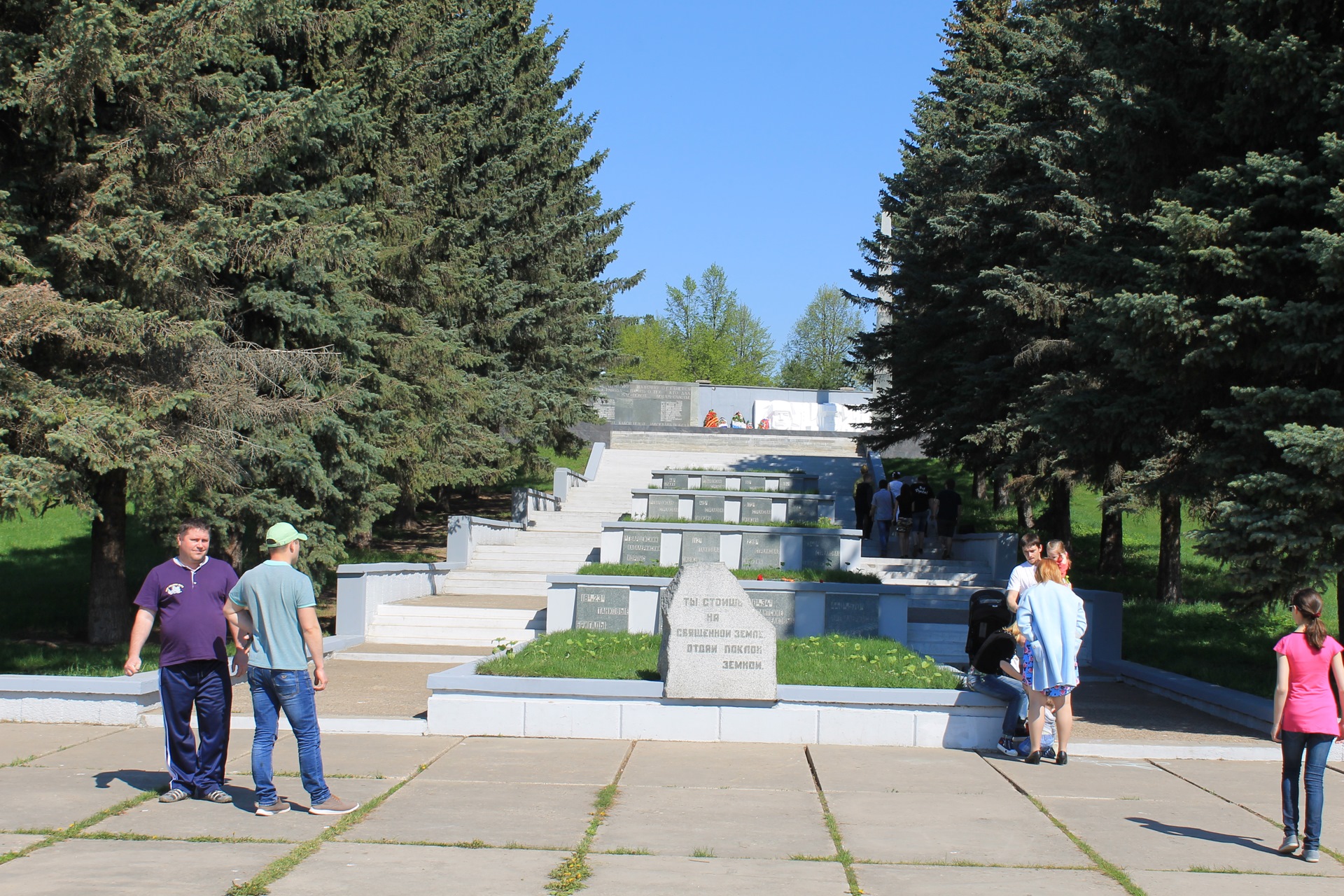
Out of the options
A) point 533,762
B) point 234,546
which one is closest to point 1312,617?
point 533,762

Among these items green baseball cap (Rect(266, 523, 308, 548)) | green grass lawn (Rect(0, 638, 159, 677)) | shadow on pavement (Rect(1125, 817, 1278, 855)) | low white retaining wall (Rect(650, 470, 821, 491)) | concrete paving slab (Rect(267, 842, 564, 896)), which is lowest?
green grass lawn (Rect(0, 638, 159, 677))

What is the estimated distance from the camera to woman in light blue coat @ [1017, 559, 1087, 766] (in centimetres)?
755

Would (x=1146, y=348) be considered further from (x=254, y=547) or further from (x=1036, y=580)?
(x=254, y=547)

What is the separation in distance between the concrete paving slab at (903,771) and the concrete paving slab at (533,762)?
1431 mm

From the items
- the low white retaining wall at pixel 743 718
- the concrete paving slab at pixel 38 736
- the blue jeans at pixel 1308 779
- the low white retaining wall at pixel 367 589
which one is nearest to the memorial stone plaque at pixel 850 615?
the low white retaining wall at pixel 743 718

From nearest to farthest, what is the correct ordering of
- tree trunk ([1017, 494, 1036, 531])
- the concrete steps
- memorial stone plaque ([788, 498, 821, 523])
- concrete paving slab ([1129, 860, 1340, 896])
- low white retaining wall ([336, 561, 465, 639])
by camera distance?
concrete paving slab ([1129, 860, 1340, 896])
low white retaining wall ([336, 561, 465, 639])
the concrete steps
memorial stone plaque ([788, 498, 821, 523])
tree trunk ([1017, 494, 1036, 531])

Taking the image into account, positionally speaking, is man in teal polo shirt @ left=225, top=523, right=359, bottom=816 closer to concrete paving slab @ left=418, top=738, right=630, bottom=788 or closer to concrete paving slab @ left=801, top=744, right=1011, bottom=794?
concrete paving slab @ left=418, top=738, right=630, bottom=788

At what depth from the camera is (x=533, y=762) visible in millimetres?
7488

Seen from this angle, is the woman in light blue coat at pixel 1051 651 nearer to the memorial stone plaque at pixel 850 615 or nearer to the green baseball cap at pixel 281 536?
the green baseball cap at pixel 281 536

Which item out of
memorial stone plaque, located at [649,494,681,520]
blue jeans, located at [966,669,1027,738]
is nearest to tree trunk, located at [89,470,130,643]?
memorial stone plaque, located at [649,494,681,520]

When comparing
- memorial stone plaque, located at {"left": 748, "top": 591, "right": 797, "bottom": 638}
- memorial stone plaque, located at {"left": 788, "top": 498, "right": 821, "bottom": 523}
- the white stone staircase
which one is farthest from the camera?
memorial stone plaque, located at {"left": 788, "top": 498, "right": 821, "bottom": 523}

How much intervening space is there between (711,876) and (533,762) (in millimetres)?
2714

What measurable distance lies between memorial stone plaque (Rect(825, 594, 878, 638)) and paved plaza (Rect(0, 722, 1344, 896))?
5.57 m

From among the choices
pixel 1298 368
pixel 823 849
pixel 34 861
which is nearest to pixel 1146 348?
pixel 1298 368
